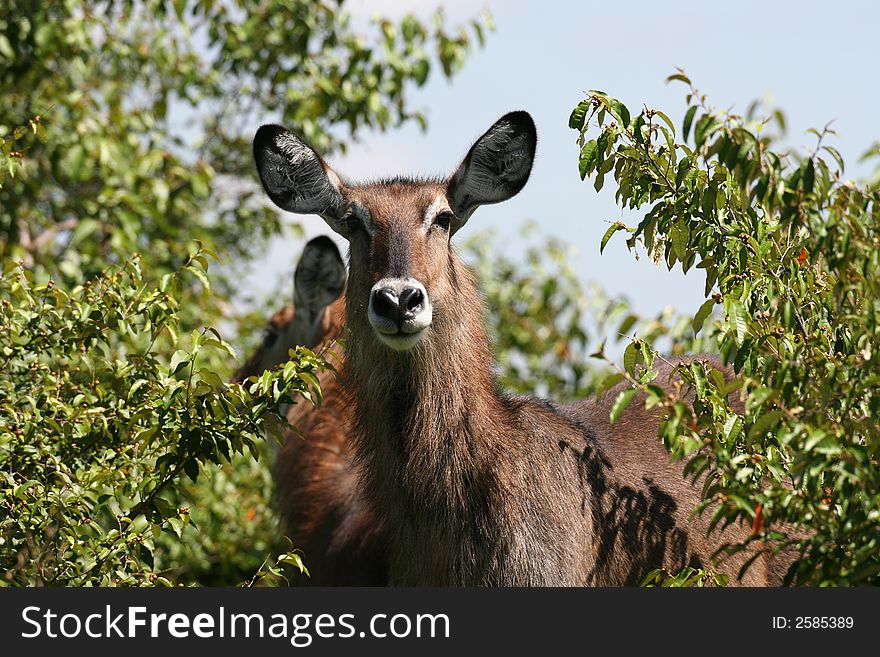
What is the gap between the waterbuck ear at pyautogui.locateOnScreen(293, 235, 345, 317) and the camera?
7.34 m

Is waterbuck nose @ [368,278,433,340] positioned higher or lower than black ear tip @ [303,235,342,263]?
lower

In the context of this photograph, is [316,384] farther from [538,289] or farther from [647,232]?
[538,289]

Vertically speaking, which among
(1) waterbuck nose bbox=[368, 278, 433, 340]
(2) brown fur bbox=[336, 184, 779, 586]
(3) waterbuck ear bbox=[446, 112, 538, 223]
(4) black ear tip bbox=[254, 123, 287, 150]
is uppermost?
(4) black ear tip bbox=[254, 123, 287, 150]

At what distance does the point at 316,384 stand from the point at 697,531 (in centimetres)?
177

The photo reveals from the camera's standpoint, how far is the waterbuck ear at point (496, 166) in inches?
201

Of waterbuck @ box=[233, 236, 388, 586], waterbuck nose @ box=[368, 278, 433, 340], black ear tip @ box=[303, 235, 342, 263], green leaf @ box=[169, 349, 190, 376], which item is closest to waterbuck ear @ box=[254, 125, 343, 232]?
waterbuck @ box=[233, 236, 388, 586]

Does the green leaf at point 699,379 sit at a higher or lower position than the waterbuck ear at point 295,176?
lower

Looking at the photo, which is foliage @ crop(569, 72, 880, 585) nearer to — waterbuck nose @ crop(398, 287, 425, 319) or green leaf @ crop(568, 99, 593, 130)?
green leaf @ crop(568, 99, 593, 130)

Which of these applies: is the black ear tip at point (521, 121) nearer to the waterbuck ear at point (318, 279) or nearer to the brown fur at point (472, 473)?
the brown fur at point (472, 473)

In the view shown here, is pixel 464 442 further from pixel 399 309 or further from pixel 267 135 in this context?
pixel 267 135

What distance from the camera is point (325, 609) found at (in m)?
4.24

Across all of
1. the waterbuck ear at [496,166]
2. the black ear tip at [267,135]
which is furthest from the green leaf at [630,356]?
the black ear tip at [267,135]

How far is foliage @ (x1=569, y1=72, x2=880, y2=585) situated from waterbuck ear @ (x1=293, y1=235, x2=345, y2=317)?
3.36 m

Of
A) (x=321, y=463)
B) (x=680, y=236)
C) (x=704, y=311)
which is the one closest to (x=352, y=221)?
(x=680, y=236)
